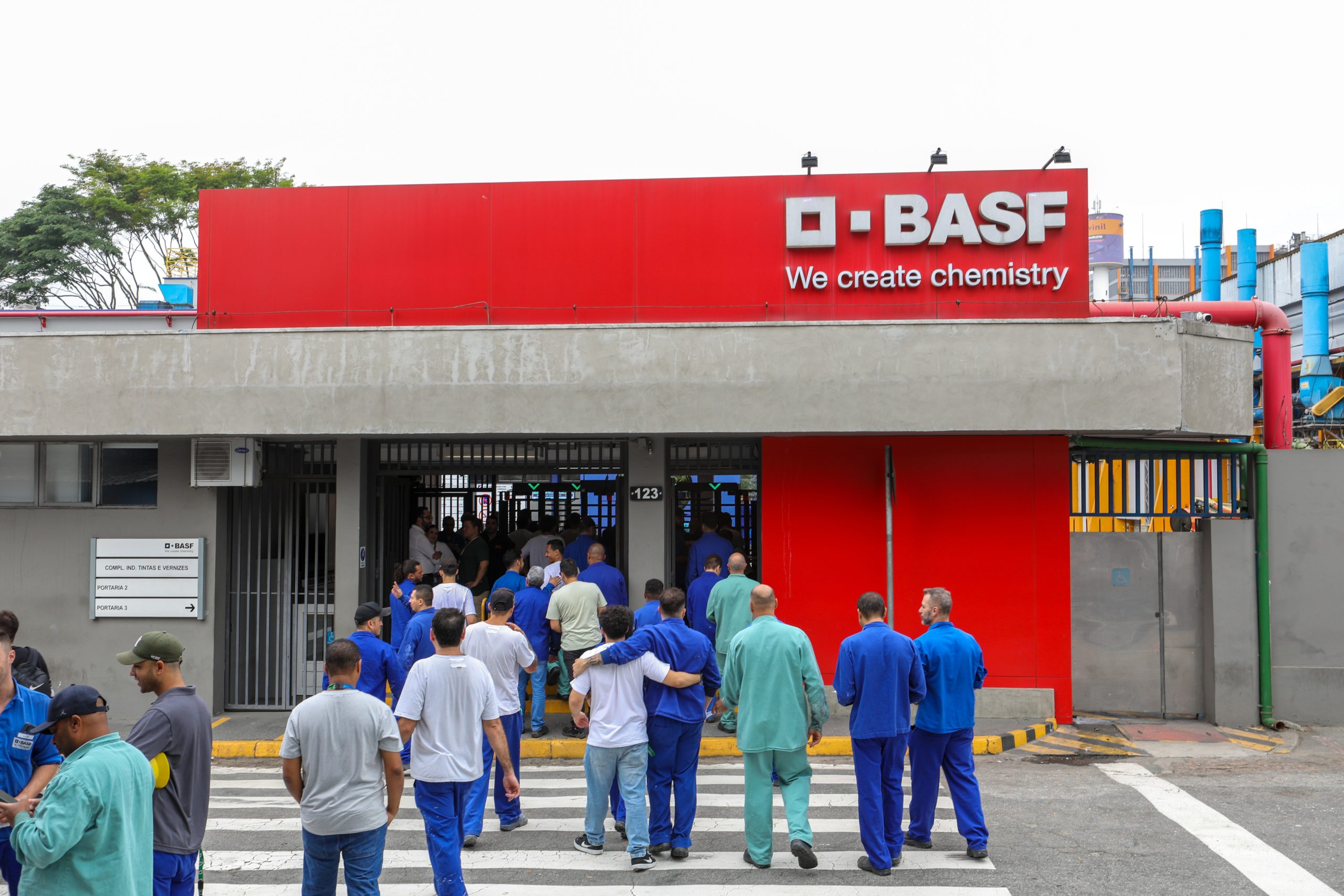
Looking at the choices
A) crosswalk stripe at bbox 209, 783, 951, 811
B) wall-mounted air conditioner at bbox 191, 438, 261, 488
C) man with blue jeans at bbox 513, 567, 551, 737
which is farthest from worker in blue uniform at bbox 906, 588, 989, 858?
wall-mounted air conditioner at bbox 191, 438, 261, 488

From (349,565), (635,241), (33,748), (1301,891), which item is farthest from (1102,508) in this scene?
(33,748)

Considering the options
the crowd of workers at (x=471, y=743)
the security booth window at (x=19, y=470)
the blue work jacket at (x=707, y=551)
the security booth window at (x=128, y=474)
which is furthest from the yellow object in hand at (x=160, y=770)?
the security booth window at (x=19, y=470)

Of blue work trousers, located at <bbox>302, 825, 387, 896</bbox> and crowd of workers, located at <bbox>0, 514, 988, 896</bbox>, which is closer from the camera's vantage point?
crowd of workers, located at <bbox>0, 514, 988, 896</bbox>

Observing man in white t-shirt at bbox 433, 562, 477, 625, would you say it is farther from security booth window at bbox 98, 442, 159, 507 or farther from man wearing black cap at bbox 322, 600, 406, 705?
security booth window at bbox 98, 442, 159, 507

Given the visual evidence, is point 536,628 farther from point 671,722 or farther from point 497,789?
point 671,722

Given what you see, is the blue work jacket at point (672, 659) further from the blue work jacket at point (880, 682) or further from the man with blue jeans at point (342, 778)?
the man with blue jeans at point (342, 778)

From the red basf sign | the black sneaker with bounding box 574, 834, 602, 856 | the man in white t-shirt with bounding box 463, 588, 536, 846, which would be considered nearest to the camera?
the black sneaker with bounding box 574, 834, 602, 856

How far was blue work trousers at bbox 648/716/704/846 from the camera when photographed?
282 inches

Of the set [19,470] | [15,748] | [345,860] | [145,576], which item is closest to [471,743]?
[345,860]

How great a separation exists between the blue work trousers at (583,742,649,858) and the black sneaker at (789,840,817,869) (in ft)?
3.23

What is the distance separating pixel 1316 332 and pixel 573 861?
37.6 m

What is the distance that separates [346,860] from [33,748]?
1608 mm

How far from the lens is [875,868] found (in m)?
6.90

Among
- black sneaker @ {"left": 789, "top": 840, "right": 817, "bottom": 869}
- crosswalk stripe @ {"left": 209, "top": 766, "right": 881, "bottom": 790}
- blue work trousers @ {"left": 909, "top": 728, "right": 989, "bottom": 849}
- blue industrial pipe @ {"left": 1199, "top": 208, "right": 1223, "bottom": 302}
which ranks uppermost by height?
blue industrial pipe @ {"left": 1199, "top": 208, "right": 1223, "bottom": 302}
